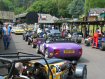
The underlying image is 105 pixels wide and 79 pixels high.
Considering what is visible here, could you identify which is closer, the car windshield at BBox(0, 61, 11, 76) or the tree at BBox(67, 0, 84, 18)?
the car windshield at BBox(0, 61, 11, 76)

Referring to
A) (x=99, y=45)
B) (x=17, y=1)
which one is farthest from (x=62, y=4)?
(x=99, y=45)

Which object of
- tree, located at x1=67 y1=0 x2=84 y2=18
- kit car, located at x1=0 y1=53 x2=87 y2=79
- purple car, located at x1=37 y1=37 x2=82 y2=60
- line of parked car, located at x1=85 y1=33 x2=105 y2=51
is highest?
kit car, located at x1=0 y1=53 x2=87 y2=79

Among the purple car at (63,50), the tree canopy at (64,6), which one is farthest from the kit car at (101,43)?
the tree canopy at (64,6)

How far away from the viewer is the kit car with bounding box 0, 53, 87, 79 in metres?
5.90

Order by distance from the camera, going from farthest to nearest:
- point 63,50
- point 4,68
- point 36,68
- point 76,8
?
point 76,8 < point 63,50 < point 36,68 < point 4,68

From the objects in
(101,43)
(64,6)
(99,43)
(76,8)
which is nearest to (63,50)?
(101,43)

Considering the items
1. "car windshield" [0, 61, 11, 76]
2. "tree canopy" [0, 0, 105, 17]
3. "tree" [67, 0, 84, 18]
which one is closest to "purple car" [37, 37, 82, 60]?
"car windshield" [0, 61, 11, 76]

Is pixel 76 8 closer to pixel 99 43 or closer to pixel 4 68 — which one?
pixel 99 43

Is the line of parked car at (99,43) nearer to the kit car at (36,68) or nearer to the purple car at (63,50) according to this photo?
the purple car at (63,50)

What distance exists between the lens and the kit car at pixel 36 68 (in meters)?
5.90

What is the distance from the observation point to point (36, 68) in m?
7.11

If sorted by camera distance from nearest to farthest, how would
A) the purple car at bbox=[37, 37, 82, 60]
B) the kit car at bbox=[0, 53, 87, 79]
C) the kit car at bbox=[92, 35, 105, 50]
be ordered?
the kit car at bbox=[0, 53, 87, 79], the purple car at bbox=[37, 37, 82, 60], the kit car at bbox=[92, 35, 105, 50]

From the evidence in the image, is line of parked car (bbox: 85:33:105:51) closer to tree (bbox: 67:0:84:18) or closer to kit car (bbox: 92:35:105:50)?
kit car (bbox: 92:35:105:50)

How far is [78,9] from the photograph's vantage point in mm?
103625
